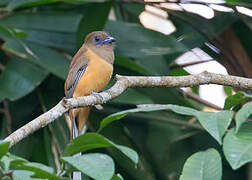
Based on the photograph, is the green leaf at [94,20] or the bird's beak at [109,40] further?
the green leaf at [94,20]

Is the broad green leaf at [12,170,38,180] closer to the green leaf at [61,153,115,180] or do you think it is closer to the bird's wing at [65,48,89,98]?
the green leaf at [61,153,115,180]

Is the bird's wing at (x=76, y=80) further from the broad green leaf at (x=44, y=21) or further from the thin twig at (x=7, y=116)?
the broad green leaf at (x=44, y=21)

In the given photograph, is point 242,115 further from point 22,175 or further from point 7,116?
point 7,116

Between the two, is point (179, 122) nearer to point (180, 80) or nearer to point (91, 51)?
point (91, 51)

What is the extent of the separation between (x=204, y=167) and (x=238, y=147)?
0.17 m

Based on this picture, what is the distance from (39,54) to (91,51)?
46cm

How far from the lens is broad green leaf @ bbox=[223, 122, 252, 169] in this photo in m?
1.63

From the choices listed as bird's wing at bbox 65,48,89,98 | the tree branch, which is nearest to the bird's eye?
bird's wing at bbox 65,48,89,98

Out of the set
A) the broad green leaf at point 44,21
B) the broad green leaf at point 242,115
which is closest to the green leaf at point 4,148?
the broad green leaf at point 242,115

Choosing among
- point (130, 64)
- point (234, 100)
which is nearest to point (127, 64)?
point (130, 64)

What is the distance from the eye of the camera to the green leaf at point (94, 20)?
4.51 m

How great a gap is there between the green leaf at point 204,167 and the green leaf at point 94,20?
276cm

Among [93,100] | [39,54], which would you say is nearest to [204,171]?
[93,100]

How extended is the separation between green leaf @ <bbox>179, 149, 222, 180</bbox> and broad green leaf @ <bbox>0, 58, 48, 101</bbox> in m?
2.46
